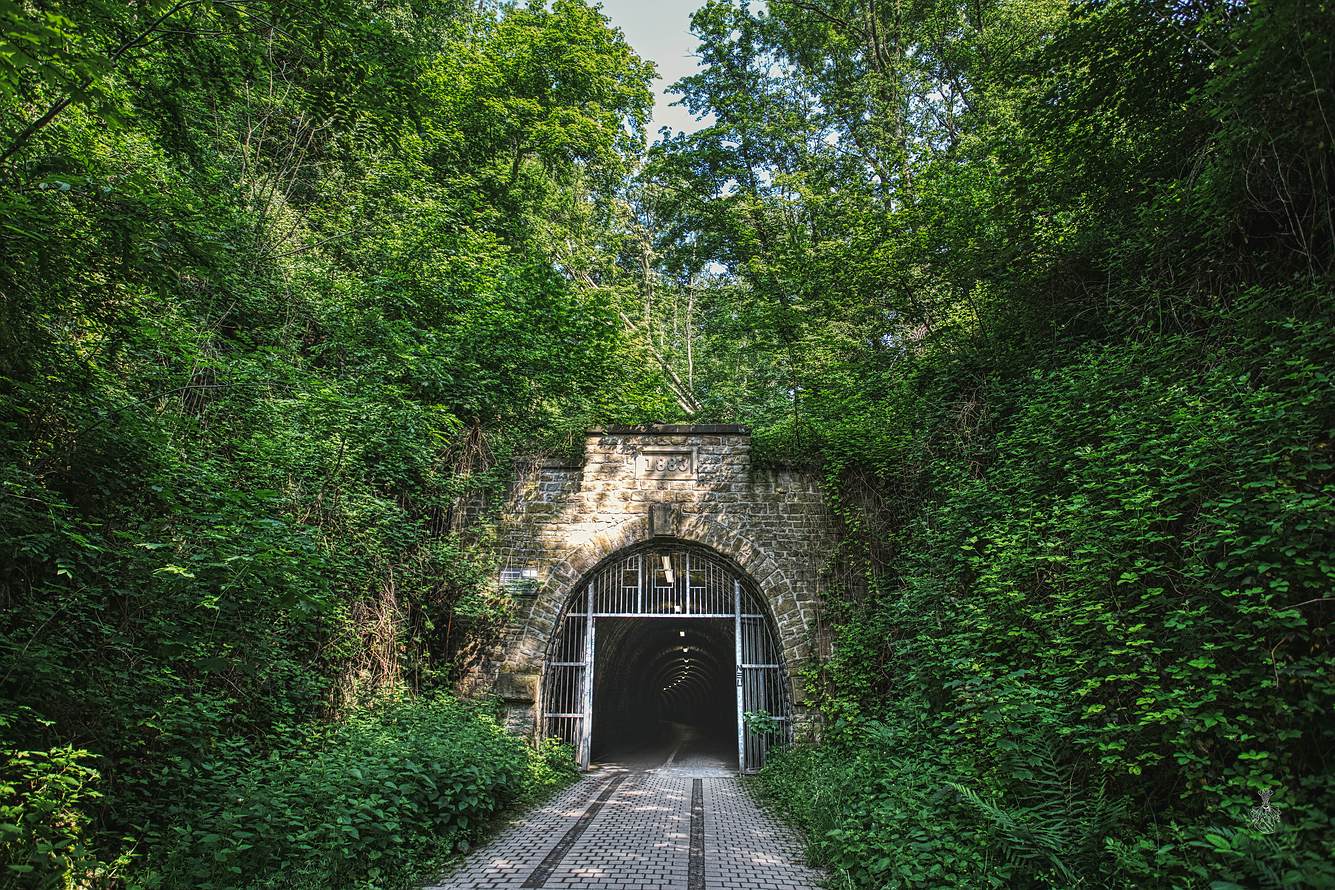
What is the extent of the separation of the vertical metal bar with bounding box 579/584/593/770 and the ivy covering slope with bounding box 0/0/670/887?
1508mm

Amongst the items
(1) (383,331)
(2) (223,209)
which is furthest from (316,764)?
(1) (383,331)

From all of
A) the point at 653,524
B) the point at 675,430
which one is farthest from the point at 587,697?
the point at 675,430

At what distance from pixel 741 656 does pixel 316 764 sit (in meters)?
5.96

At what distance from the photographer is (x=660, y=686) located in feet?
72.9

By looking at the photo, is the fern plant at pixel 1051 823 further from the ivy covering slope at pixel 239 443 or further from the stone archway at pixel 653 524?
the stone archway at pixel 653 524

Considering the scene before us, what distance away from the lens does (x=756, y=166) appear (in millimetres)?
17531

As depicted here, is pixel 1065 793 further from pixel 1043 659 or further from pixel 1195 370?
pixel 1195 370

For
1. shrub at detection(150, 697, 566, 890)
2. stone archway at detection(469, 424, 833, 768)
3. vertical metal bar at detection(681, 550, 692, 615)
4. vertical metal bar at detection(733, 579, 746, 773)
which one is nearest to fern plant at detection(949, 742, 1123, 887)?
shrub at detection(150, 697, 566, 890)

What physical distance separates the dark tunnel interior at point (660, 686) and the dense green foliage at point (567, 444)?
6.08 m

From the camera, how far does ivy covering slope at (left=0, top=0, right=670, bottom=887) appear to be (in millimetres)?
3434

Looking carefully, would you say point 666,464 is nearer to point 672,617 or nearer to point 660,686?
point 672,617

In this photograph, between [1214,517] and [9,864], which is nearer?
[9,864]

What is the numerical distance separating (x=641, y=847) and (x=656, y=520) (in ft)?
14.8

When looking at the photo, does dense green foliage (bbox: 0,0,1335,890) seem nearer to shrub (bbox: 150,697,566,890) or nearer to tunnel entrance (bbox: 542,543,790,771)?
shrub (bbox: 150,697,566,890)
